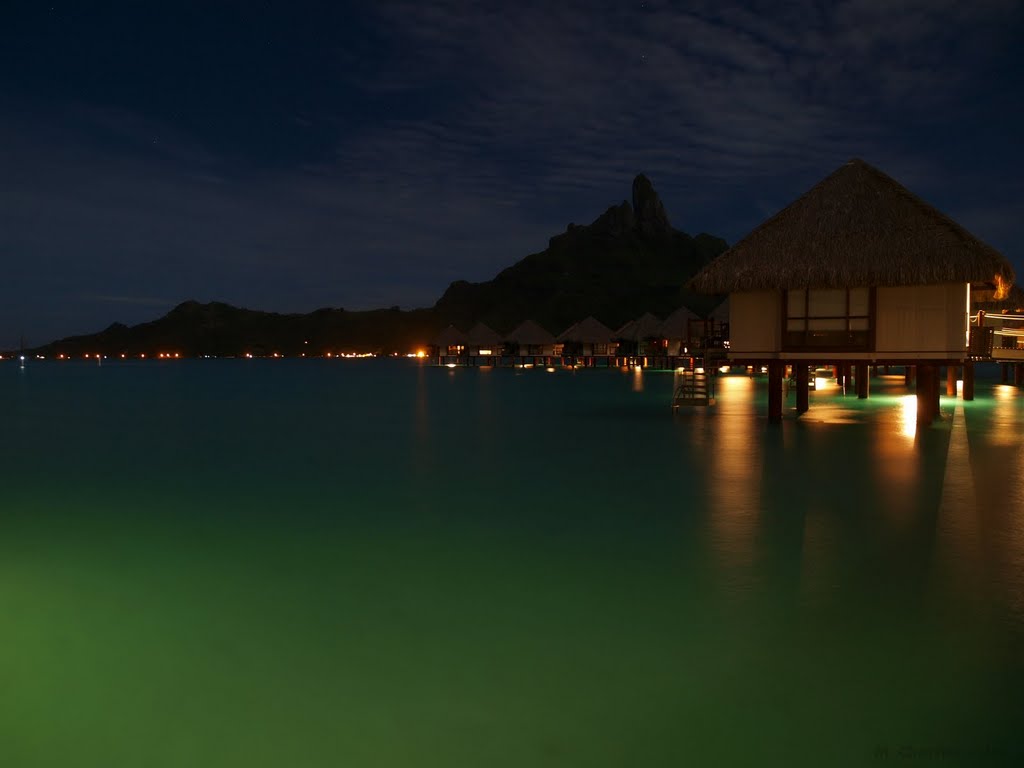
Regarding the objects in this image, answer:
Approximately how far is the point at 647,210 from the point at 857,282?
12704cm

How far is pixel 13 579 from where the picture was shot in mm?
5672

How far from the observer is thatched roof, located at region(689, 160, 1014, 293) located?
14.1 m

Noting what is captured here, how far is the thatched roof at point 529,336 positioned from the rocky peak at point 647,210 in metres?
83.6

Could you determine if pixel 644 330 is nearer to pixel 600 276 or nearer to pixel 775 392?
pixel 775 392

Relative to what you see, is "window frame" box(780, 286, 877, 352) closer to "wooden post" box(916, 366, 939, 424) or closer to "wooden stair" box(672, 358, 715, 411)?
"wooden post" box(916, 366, 939, 424)

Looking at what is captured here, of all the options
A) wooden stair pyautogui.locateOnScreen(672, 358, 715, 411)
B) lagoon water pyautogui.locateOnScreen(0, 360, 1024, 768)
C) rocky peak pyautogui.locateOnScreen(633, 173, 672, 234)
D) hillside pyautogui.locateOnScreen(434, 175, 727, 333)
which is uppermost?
rocky peak pyautogui.locateOnScreen(633, 173, 672, 234)

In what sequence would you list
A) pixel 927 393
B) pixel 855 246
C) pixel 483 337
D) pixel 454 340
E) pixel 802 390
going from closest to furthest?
pixel 855 246, pixel 927 393, pixel 802 390, pixel 483 337, pixel 454 340

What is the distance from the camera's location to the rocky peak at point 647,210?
137 meters

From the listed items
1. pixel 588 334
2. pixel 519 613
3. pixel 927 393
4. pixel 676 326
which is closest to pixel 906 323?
pixel 927 393

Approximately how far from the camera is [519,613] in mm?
4719

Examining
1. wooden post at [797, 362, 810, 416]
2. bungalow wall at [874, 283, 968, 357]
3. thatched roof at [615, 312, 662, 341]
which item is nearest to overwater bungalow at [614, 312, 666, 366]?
thatched roof at [615, 312, 662, 341]

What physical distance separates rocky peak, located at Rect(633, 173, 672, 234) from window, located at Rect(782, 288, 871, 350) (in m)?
125

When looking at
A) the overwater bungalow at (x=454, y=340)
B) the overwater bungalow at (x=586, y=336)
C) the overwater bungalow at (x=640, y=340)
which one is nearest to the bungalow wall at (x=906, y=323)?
the overwater bungalow at (x=640, y=340)

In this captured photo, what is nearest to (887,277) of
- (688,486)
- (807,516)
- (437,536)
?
(688,486)
